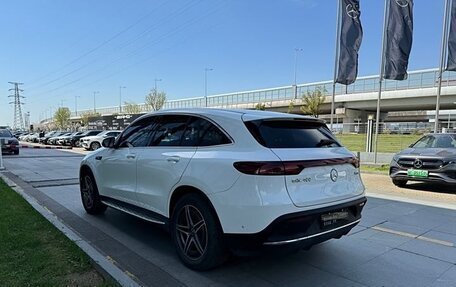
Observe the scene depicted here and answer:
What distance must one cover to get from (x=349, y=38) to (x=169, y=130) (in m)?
14.5

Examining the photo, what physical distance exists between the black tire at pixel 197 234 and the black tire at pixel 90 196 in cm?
249

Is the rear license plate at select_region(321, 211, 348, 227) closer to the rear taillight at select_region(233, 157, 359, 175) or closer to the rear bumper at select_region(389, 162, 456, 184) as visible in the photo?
the rear taillight at select_region(233, 157, 359, 175)

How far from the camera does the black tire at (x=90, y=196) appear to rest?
6237 mm

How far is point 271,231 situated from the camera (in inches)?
132

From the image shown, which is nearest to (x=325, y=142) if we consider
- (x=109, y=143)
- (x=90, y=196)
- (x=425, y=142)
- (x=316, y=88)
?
(x=109, y=143)

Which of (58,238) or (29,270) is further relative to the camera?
(58,238)

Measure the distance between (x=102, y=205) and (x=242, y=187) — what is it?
3721 mm

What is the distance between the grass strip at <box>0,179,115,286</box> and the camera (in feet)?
11.9

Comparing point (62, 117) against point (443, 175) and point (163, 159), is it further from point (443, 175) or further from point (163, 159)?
point (163, 159)

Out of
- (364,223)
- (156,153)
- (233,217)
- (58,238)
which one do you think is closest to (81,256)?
(58,238)

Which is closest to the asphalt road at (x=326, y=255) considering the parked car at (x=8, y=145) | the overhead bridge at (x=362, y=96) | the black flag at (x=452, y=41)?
the black flag at (x=452, y=41)

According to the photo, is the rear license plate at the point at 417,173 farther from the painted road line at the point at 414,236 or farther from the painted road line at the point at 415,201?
the painted road line at the point at 414,236

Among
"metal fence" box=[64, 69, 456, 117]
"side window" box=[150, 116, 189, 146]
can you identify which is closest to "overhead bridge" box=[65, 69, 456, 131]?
"metal fence" box=[64, 69, 456, 117]

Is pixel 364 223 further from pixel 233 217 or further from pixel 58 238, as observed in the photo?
pixel 58 238
